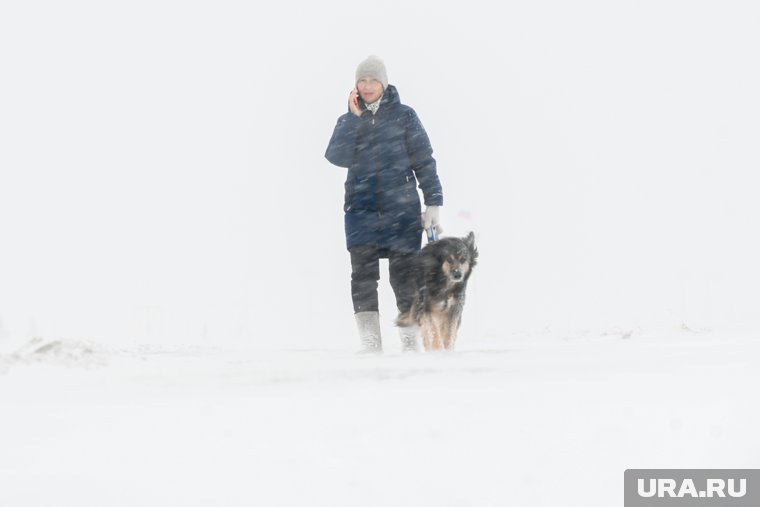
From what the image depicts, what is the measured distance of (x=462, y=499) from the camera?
2066 millimetres

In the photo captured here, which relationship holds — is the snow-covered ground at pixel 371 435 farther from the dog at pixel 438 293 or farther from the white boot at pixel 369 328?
the dog at pixel 438 293

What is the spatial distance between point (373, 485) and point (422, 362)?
137cm

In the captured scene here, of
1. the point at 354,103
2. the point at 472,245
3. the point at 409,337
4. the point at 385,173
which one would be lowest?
the point at 409,337

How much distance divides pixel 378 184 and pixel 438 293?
3.15 feet

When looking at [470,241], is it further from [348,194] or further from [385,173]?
[348,194]

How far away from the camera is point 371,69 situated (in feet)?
18.0

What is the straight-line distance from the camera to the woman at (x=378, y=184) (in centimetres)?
554

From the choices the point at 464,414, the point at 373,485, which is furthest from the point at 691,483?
the point at 373,485

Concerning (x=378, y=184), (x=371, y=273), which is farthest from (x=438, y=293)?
(x=378, y=184)

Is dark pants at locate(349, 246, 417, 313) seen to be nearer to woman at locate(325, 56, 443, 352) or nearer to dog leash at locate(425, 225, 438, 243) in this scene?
woman at locate(325, 56, 443, 352)

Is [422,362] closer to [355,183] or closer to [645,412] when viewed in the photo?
[645,412]

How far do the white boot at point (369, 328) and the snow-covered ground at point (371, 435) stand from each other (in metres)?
2.50

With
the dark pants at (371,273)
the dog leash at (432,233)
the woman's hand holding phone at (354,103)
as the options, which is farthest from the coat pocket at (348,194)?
the dog leash at (432,233)

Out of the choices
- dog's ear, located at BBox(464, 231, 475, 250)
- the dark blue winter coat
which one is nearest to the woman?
the dark blue winter coat
